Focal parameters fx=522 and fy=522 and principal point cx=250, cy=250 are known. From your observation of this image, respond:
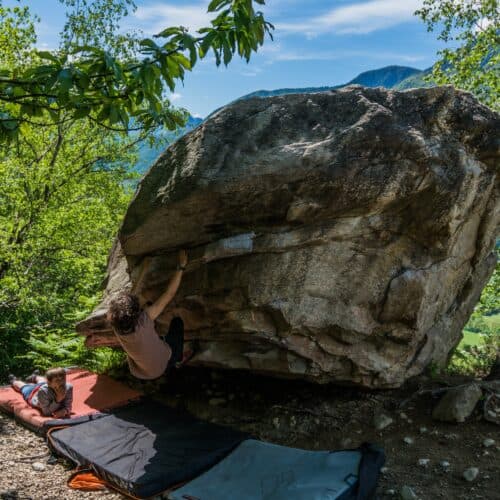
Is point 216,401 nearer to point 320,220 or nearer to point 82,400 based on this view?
point 82,400

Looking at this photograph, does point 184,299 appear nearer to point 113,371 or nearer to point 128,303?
point 128,303

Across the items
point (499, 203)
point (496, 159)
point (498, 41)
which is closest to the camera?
point (496, 159)

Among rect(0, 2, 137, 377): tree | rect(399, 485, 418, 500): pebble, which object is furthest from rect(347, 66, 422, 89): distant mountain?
rect(399, 485, 418, 500): pebble

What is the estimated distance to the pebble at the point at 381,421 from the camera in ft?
20.8

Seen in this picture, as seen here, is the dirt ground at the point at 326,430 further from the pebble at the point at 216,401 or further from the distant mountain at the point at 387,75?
the distant mountain at the point at 387,75

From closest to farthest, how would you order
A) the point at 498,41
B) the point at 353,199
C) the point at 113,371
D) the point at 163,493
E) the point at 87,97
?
the point at 87,97, the point at 163,493, the point at 353,199, the point at 113,371, the point at 498,41

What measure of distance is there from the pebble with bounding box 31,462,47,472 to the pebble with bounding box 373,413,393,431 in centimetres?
409

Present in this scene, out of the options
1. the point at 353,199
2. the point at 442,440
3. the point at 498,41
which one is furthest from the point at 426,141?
the point at 498,41

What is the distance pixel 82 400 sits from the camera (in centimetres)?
814

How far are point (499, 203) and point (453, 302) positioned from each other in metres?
1.53

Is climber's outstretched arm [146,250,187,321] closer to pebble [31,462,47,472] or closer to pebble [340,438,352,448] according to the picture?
pebble [31,462,47,472]

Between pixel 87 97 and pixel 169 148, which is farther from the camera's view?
pixel 169 148

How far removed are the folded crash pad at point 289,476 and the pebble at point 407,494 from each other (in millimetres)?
273

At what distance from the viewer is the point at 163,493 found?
5418 millimetres
